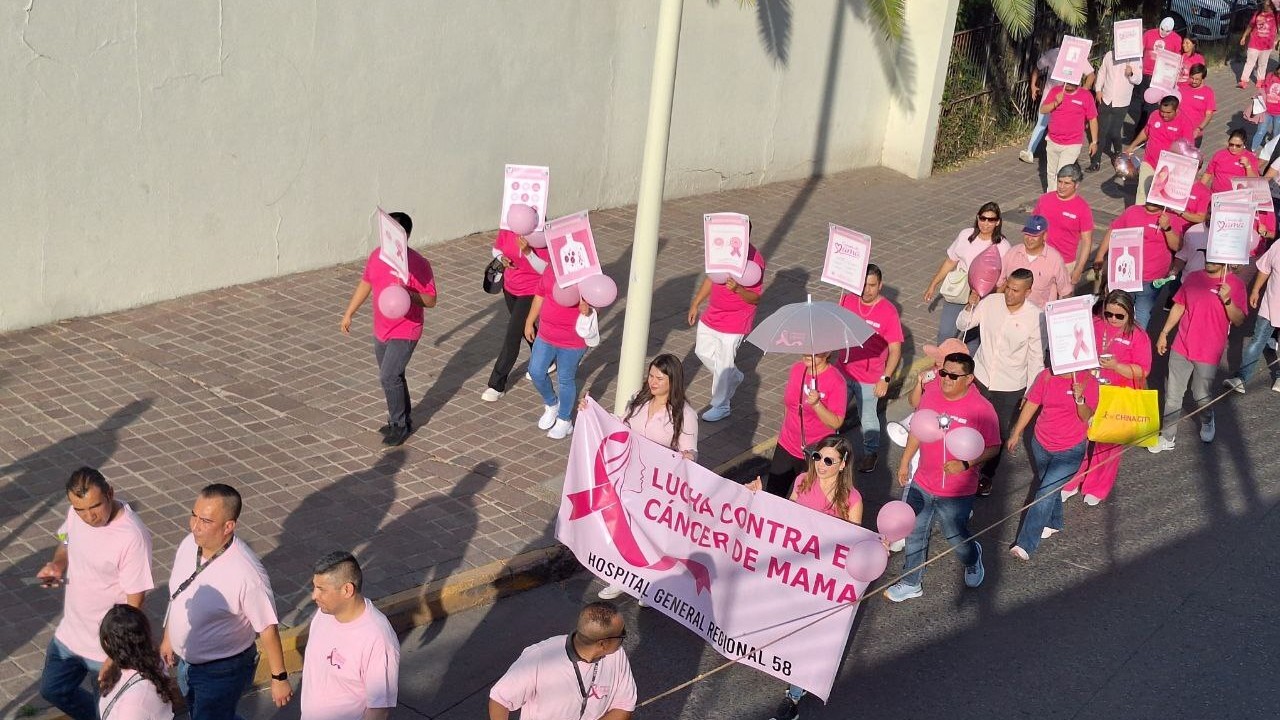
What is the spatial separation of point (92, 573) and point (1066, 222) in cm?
895

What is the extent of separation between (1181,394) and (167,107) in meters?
8.50

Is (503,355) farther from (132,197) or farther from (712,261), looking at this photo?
(132,197)

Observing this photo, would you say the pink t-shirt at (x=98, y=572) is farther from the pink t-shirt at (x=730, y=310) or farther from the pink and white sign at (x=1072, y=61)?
the pink and white sign at (x=1072, y=61)

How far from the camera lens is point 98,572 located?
572 cm

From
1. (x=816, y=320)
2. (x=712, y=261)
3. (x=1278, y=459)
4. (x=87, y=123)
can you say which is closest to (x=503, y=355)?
(x=712, y=261)

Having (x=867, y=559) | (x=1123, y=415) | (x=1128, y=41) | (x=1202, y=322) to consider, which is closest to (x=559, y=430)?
(x=867, y=559)

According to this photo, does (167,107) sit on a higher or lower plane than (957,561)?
higher

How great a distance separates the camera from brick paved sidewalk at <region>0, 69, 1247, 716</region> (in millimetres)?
7965

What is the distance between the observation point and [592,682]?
17.2 feet

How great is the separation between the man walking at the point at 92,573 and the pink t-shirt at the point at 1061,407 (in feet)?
18.3

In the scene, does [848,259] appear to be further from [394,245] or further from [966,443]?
[394,245]

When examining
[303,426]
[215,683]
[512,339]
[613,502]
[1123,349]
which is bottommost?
[303,426]

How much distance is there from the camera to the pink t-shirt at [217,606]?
5.59 meters

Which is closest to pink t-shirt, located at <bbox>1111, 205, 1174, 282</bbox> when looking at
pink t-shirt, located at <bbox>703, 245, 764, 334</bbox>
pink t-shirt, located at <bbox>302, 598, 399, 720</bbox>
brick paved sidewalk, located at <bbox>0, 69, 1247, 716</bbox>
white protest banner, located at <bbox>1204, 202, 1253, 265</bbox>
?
white protest banner, located at <bbox>1204, 202, 1253, 265</bbox>
